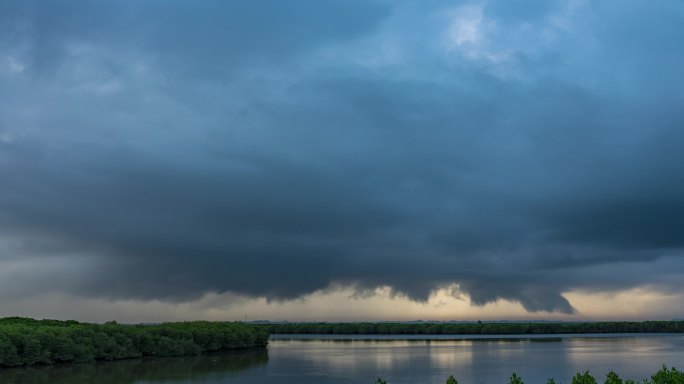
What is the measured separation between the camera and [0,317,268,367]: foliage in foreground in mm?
91625

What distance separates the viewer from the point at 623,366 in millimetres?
97062

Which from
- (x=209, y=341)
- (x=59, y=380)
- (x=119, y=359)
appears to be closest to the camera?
(x=59, y=380)

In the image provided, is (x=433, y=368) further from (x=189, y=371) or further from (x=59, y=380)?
(x=59, y=380)

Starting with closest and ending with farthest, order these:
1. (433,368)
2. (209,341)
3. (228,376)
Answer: (228,376), (433,368), (209,341)

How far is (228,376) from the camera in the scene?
281ft

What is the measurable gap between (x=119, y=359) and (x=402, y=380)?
59.9m

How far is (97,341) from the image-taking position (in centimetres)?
10706

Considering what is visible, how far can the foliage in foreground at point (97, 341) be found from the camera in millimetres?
91625

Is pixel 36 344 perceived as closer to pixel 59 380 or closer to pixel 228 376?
pixel 59 380

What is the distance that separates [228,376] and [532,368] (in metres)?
46.7

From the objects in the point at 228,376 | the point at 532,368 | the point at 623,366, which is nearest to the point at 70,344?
the point at 228,376

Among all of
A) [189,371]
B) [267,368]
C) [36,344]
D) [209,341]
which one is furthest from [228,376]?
[209,341]

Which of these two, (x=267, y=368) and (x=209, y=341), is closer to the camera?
(x=267, y=368)

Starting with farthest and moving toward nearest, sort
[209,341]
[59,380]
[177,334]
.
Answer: [209,341], [177,334], [59,380]
